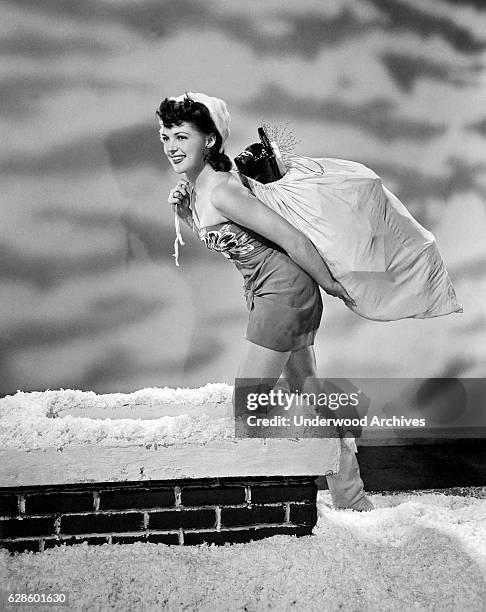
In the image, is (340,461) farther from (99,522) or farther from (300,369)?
(99,522)

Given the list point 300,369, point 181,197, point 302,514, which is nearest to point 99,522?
point 302,514

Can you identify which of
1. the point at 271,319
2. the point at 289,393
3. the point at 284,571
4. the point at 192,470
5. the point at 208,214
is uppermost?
the point at 208,214

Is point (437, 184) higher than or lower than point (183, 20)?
lower

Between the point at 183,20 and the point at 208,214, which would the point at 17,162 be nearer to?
the point at 183,20

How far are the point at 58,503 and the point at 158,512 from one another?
0.86 feet

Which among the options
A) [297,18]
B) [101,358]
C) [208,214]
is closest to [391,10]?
[297,18]

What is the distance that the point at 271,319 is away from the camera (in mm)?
1950

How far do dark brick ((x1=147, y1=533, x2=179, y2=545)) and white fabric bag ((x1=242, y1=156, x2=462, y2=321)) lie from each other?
0.82 meters

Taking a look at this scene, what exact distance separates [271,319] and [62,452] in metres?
0.67

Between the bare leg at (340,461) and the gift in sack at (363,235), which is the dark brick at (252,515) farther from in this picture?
the gift in sack at (363,235)

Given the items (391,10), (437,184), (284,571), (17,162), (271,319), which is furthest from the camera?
(437,184)

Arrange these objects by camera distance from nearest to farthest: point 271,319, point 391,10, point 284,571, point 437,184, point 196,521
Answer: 1. point 284,571
2. point 196,521
3. point 271,319
4. point 391,10
5. point 437,184

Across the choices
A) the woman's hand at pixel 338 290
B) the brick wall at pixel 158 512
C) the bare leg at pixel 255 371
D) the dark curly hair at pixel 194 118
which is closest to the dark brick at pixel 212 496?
the brick wall at pixel 158 512

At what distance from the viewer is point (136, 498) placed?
180 centimetres
